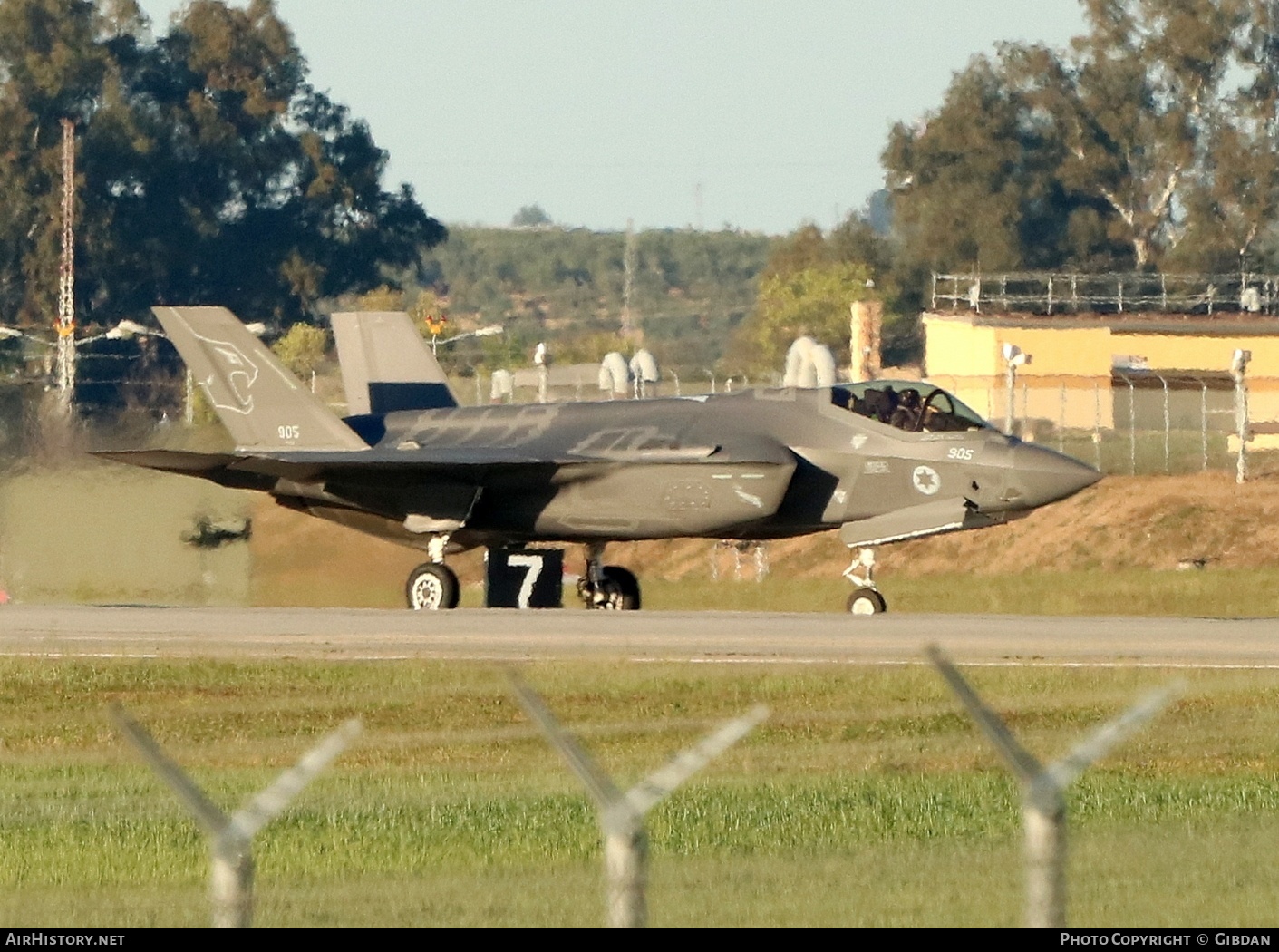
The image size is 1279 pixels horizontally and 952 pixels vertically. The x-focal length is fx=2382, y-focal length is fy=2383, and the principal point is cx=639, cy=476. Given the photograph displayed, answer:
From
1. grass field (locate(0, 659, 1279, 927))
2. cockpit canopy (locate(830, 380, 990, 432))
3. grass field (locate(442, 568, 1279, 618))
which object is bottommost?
grass field (locate(442, 568, 1279, 618))

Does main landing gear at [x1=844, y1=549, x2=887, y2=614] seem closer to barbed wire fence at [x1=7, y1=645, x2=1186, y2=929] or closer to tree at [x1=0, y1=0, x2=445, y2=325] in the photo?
barbed wire fence at [x1=7, y1=645, x2=1186, y2=929]

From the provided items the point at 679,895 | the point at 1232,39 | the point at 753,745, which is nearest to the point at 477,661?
the point at 753,745

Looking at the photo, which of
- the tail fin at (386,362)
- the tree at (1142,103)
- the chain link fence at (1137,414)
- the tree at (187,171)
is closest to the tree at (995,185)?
the tree at (1142,103)

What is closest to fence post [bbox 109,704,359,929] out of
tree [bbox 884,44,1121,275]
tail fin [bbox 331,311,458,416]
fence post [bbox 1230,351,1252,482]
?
tail fin [bbox 331,311,458,416]

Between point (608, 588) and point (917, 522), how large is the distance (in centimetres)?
426

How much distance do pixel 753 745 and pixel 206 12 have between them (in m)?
85.2

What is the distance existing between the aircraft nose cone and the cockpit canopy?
0.79 m

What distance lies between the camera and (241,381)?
90.4 feet

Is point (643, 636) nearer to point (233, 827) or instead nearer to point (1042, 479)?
point (1042, 479)

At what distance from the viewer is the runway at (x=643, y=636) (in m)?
18.2

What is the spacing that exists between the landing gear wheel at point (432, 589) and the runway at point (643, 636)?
1.44m

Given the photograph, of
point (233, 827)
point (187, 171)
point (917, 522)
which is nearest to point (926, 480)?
point (917, 522)

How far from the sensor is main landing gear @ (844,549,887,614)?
24141 mm

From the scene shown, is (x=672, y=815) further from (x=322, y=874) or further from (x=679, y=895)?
(x=679, y=895)
